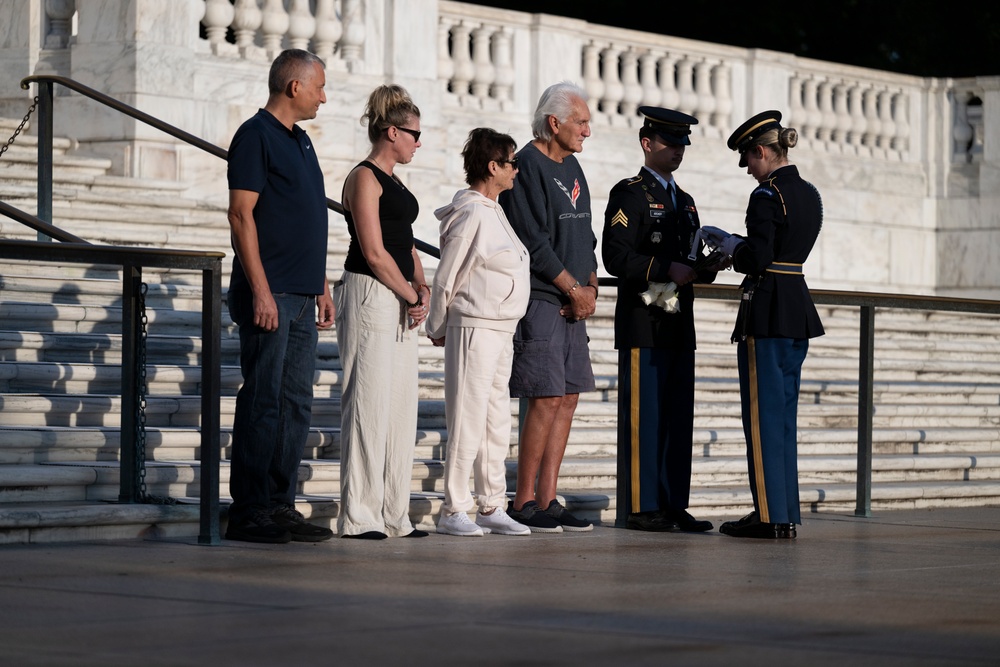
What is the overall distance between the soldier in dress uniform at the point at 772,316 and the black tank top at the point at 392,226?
142 cm

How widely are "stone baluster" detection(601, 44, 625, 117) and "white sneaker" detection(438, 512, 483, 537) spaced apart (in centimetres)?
1017

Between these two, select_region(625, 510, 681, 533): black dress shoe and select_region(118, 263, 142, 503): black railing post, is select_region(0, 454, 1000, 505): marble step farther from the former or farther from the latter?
select_region(625, 510, 681, 533): black dress shoe

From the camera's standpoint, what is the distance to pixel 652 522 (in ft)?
27.9

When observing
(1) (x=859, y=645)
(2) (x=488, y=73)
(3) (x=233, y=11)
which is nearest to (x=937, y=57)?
(2) (x=488, y=73)

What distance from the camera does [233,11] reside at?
14422mm

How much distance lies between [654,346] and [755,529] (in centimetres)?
96

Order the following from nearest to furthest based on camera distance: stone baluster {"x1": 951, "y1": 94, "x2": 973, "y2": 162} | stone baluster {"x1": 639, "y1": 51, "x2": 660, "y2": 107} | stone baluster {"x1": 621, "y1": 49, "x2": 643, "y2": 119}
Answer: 1. stone baluster {"x1": 621, "y1": 49, "x2": 643, "y2": 119}
2. stone baluster {"x1": 639, "y1": 51, "x2": 660, "y2": 107}
3. stone baluster {"x1": 951, "y1": 94, "x2": 973, "y2": 162}

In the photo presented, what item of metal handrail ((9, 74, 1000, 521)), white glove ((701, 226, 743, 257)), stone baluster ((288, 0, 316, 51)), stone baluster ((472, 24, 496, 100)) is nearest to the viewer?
white glove ((701, 226, 743, 257))

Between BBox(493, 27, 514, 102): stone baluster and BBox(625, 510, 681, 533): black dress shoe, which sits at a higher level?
BBox(493, 27, 514, 102): stone baluster

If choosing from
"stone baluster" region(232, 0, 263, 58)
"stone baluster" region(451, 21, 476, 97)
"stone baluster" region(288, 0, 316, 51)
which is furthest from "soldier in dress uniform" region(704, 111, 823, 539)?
"stone baluster" region(451, 21, 476, 97)

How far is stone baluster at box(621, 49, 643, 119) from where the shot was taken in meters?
17.8

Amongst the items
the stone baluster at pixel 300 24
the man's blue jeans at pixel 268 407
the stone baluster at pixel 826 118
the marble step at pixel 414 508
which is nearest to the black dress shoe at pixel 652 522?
the marble step at pixel 414 508

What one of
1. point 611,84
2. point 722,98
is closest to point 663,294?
point 611,84

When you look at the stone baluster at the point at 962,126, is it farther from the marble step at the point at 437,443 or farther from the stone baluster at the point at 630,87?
the marble step at the point at 437,443
